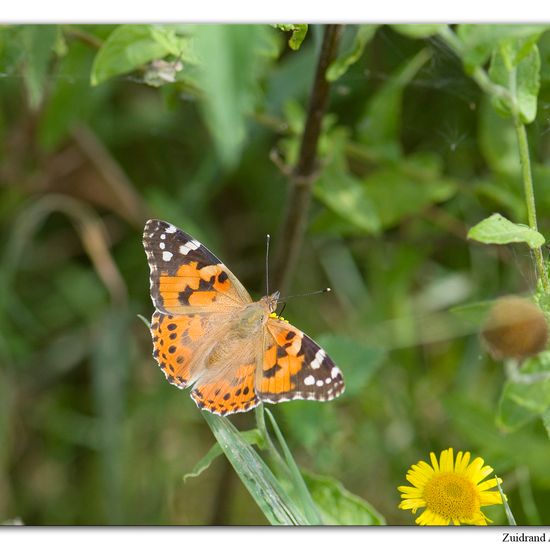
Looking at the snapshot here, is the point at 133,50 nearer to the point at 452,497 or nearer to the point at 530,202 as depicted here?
the point at 530,202

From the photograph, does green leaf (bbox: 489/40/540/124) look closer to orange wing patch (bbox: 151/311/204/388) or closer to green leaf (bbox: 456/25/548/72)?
green leaf (bbox: 456/25/548/72)

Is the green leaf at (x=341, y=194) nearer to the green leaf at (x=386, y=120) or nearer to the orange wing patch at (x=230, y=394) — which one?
the green leaf at (x=386, y=120)

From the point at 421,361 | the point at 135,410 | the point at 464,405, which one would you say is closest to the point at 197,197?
the point at 135,410

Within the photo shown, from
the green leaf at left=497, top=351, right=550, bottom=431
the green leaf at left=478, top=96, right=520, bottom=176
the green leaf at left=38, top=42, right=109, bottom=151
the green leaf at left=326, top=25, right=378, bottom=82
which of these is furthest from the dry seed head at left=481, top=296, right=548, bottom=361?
the green leaf at left=38, top=42, right=109, bottom=151

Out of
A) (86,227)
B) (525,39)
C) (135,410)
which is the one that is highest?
(525,39)

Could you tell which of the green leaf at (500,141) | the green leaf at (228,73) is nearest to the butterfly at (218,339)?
the green leaf at (228,73)

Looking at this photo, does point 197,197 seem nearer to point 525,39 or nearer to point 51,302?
point 51,302
